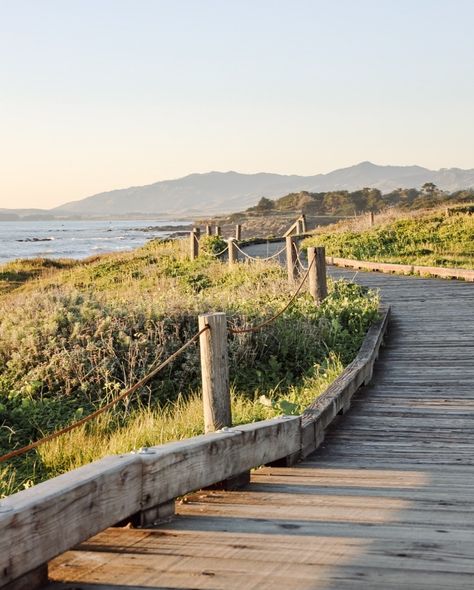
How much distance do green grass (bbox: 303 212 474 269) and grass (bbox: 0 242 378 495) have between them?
10085mm

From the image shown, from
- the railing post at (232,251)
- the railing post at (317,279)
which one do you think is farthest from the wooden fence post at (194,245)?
the railing post at (317,279)

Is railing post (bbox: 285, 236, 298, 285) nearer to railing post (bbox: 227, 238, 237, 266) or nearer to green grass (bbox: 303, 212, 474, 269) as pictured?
railing post (bbox: 227, 238, 237, 266)

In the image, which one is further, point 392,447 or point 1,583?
point 392,447

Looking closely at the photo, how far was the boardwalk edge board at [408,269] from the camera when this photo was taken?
18328mm

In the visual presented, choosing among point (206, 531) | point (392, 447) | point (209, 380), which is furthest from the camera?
point (392, 447)

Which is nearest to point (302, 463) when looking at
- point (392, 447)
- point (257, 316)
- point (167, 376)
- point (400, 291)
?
point (392, 447)

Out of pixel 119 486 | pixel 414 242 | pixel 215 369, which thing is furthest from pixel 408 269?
pixel 119 486

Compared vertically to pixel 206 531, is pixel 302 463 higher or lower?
lower

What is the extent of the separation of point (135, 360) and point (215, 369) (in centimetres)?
500

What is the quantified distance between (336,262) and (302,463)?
715 inches

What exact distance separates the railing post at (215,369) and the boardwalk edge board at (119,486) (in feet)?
1.41

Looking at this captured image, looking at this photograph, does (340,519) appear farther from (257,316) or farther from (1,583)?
(257,316)

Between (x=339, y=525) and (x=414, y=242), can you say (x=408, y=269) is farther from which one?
(x=339, y=525)

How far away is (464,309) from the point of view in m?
Result: 13.8
